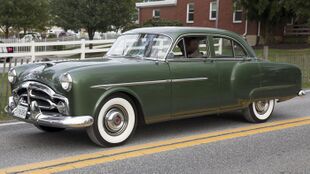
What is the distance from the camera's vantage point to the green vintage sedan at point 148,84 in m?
6.10

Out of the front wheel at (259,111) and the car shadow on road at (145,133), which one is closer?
the car shadow on road at (145,133)

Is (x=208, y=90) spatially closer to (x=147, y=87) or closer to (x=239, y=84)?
(x=239, y=84)

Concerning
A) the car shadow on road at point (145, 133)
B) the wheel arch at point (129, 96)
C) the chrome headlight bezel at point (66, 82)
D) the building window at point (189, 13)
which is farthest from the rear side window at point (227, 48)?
the building window at point (189, 13)

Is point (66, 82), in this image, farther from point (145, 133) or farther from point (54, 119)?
point (145, 133)

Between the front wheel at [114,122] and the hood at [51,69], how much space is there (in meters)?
0.55

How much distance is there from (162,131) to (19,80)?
2324 mm

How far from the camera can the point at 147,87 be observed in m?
6.64

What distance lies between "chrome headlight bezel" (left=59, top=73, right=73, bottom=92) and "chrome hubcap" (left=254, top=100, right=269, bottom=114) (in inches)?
146

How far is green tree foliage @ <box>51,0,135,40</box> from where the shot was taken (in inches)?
1163

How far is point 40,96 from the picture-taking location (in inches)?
247

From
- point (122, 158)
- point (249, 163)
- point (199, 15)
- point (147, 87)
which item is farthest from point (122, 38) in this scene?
point (199, 15)

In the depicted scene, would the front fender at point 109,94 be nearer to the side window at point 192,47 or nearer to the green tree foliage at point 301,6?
the side window at point 192,47

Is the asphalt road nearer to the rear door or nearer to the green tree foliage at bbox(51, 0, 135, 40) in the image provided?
the rear door

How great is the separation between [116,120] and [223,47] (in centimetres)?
269
